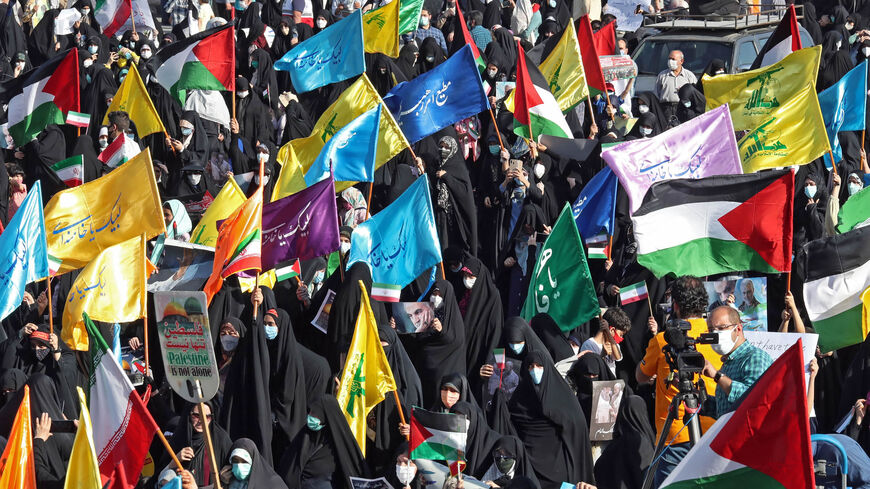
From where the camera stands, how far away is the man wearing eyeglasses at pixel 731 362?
6.76 metres

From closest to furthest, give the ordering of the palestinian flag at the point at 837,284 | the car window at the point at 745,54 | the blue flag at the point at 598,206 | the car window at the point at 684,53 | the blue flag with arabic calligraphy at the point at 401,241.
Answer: the palestinian flag at the point at 837,284, the blue flag with arabic calligraphy at the point at 401,241, the blue flag at the point at 598,206, the car window at the point at 745,54, the car window at the point at 684,53

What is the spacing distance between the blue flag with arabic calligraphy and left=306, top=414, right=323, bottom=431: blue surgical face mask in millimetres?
1859

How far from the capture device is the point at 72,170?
12.8 m

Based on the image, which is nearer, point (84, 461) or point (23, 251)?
point (84, 461)

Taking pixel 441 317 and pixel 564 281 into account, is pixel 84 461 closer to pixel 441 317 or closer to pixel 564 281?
pixel 441 317

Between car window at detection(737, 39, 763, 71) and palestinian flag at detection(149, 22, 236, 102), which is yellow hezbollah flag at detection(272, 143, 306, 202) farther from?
car window at detection(737, 39, 763, 71)

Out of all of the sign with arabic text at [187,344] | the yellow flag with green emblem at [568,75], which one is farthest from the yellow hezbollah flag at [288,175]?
the sign with arabic text at [187,344]

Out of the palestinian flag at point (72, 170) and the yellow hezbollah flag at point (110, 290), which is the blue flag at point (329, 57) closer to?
the palestinian flag at point (72, 170)

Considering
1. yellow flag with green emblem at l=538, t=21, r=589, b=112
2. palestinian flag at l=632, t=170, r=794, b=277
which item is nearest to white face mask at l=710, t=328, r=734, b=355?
palestinian flag at l=632, t=170, r=794, b=277

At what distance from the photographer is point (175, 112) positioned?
1466 cm

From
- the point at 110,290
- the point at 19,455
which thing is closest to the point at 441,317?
the point at 110,290

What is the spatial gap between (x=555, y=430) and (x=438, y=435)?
3.50 feet

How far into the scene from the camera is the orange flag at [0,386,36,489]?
24.8 feet

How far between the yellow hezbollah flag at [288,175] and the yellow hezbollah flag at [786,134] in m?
3.11
